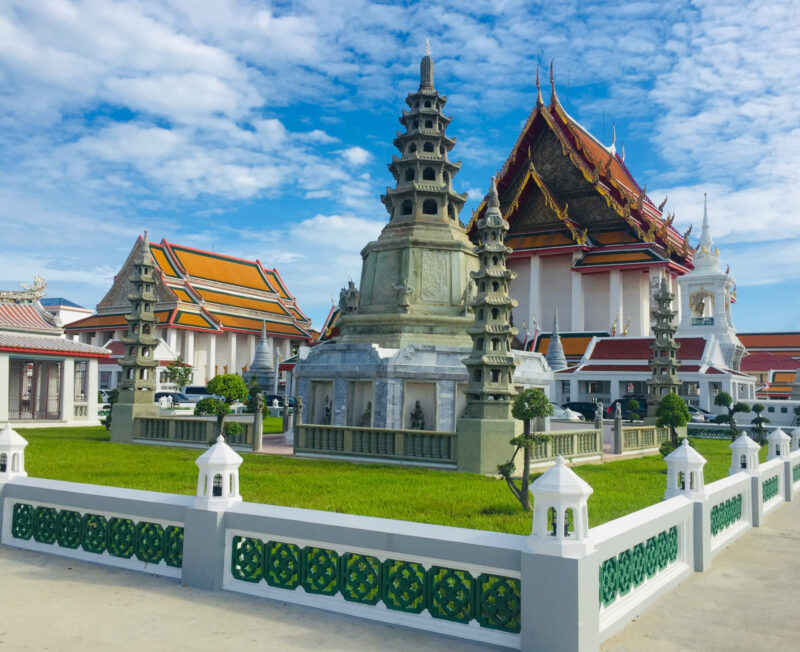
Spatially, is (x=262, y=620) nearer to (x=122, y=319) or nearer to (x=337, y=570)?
(x=337, y=570)

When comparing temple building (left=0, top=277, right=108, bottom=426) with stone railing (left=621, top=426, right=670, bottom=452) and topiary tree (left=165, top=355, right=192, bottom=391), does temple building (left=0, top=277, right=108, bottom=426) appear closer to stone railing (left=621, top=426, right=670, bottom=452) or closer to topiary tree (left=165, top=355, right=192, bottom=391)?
topiary tree (left=165, top=355, right=192, bottom=391)

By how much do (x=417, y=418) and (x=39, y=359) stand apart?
1867cm

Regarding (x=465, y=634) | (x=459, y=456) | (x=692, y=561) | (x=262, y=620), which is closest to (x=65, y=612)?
(x=262, y=620)

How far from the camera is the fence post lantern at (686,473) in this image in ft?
26.5

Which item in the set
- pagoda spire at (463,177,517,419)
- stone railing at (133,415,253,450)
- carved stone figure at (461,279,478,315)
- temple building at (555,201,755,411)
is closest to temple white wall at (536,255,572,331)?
temple building at (555,201,755,411)

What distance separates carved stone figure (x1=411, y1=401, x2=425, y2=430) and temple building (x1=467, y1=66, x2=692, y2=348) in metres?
25.5

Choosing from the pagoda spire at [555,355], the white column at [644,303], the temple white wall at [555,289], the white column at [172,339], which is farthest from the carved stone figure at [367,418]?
the white column at [172,339]

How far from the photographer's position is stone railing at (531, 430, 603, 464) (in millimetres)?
17094

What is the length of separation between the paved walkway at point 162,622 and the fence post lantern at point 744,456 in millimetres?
7317

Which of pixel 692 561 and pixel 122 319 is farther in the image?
pixel 122 319

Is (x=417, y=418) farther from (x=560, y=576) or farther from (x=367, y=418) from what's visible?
(x=560, y=576)

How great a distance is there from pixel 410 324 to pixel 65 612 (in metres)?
17.3

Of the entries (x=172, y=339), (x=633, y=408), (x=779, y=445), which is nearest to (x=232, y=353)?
(x=172, y=339)

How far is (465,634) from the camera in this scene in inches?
214
